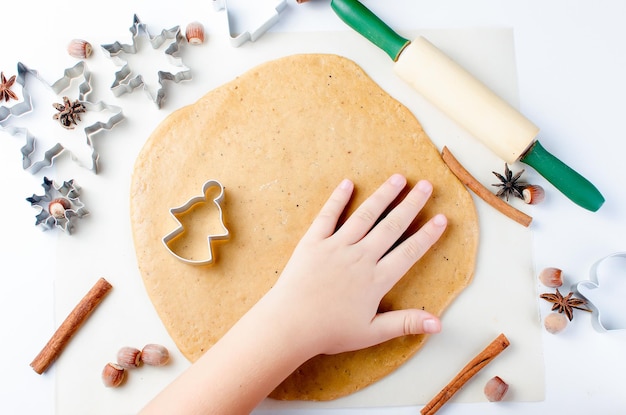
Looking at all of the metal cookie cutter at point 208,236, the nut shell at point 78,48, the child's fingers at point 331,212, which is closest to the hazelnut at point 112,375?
the metal cookie cutter at point 208,236

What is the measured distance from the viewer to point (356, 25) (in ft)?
4.69

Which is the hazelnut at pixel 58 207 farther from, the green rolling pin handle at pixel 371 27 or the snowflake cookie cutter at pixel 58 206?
the green rolling pin handle at pixel 371 27

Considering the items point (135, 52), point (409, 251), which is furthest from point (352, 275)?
point (135, 52)

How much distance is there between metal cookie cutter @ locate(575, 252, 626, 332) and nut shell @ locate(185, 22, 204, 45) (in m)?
1.12

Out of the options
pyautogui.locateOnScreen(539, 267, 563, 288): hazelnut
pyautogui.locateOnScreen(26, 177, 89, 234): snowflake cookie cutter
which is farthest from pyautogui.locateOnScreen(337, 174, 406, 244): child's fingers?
pyautogui.locateOnScreen(26, 177, 89, 234): snowflake cookie cutter

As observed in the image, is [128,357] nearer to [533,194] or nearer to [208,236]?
[208,236]

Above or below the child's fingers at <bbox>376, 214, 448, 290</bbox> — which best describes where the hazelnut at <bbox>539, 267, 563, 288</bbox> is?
above

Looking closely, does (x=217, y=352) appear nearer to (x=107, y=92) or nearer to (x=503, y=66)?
(x=107, y=92)

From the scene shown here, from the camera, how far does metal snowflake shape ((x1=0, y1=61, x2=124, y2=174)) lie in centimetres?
144

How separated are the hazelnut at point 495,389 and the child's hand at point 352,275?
9.0 inches

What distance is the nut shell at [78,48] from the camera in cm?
145

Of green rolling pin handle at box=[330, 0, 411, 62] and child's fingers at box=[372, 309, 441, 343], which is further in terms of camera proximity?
green rolling pin handle at box=[330, 0, 411, 62]

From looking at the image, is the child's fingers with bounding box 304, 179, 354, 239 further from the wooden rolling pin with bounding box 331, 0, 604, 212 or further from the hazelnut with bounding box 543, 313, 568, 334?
the hazelnut with bounding box 543, 313, 568, 334

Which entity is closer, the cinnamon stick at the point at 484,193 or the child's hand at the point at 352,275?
the child's hand at the point at 352,275
